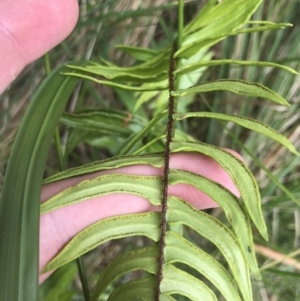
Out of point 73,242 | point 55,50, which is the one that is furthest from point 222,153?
point 55,50

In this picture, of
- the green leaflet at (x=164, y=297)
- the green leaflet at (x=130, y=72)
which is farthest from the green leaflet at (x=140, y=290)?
the green leaflet at (x=130, y=72)

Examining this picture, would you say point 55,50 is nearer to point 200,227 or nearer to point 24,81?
point 24,81

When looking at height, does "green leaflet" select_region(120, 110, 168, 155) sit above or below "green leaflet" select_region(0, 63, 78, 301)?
above

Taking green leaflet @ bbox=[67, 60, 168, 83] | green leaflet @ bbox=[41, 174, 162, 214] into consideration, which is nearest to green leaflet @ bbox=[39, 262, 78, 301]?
green leaflet @ bbox=[41, 174, 162, 214]

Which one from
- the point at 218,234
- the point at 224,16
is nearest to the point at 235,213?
the point at 218,234

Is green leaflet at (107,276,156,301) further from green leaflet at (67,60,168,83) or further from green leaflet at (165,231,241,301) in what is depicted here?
green leaflet at (67,60,168,83)

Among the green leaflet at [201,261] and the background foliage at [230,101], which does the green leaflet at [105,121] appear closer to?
the background foliage at [230,101]
